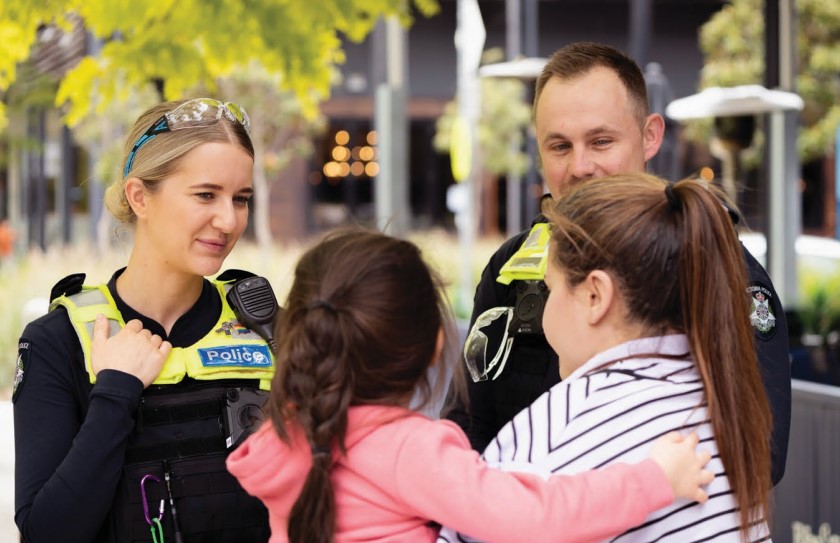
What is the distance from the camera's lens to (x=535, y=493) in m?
1.44

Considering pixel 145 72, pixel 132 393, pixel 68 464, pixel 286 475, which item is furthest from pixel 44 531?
pixel 145 72

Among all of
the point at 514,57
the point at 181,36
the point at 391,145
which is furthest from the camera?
the point at 514,57

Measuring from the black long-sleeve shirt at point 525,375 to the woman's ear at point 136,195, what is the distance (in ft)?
2.38

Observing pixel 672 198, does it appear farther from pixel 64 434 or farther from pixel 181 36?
pixel 181 36

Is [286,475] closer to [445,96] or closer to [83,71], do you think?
[83,71]

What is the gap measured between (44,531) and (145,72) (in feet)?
11.5

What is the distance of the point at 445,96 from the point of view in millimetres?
25906

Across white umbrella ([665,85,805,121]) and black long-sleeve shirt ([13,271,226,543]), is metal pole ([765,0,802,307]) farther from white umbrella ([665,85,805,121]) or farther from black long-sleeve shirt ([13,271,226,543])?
black long-sleeve shirt ([13,271,226,543])

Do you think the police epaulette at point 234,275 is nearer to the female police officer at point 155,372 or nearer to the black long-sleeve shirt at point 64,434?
the female police officer at point 155,372

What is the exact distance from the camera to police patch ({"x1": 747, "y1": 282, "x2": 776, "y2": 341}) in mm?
1826

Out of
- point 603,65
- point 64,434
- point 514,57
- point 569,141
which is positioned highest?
point 514,57

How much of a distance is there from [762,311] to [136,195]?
120 cm

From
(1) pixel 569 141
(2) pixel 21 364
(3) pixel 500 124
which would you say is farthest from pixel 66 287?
(3) pixel 500 124

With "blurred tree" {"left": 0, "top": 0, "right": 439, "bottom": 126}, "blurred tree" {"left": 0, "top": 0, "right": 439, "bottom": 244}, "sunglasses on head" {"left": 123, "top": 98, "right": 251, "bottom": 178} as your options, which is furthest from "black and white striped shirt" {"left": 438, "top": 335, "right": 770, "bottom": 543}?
"blurred tree" {"left": 0, "top": 0, "right": 439, "bottom": 126}
